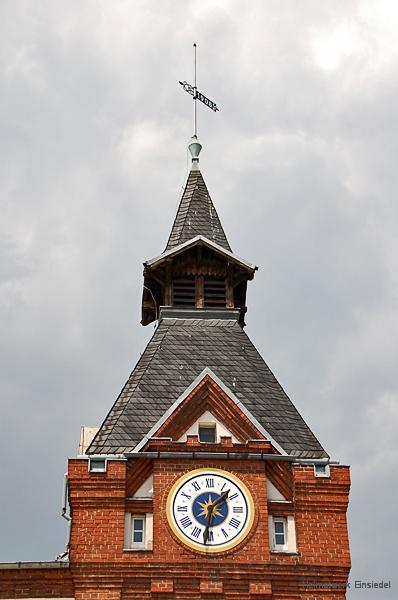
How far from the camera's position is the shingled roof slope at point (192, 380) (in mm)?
27875

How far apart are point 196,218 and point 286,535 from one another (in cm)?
1258

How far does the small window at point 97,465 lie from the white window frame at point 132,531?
124 centimetres

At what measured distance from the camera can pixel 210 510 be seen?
25859mm

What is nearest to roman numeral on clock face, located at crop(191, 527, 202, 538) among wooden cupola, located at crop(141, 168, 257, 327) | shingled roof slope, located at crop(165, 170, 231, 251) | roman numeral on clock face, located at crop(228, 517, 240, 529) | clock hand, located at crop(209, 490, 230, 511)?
clock hand, located at crop(209, 490, 230, 511)

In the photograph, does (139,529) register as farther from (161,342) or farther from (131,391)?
(161,342)

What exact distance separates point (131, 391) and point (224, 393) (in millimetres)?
2745

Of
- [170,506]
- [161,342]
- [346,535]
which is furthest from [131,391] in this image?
[346,535]

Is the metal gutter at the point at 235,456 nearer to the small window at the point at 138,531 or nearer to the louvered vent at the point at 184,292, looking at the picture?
the small window at the point at 138,531

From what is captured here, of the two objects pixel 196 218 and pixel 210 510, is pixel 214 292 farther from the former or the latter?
pixel 210 510

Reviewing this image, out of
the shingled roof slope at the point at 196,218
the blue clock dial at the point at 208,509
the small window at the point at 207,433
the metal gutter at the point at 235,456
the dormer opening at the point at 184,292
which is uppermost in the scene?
the shingled roof slope at the point at 196,218

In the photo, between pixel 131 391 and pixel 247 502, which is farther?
pixel 131 391

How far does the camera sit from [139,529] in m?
25.8

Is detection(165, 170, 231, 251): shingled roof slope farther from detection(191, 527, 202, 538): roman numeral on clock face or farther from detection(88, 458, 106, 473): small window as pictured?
detection(191, 527, 202, 538): roman numeral on clock face

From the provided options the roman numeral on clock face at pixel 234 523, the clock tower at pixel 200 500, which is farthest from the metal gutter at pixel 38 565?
the roman numeral on clock face at pixel 234 523
